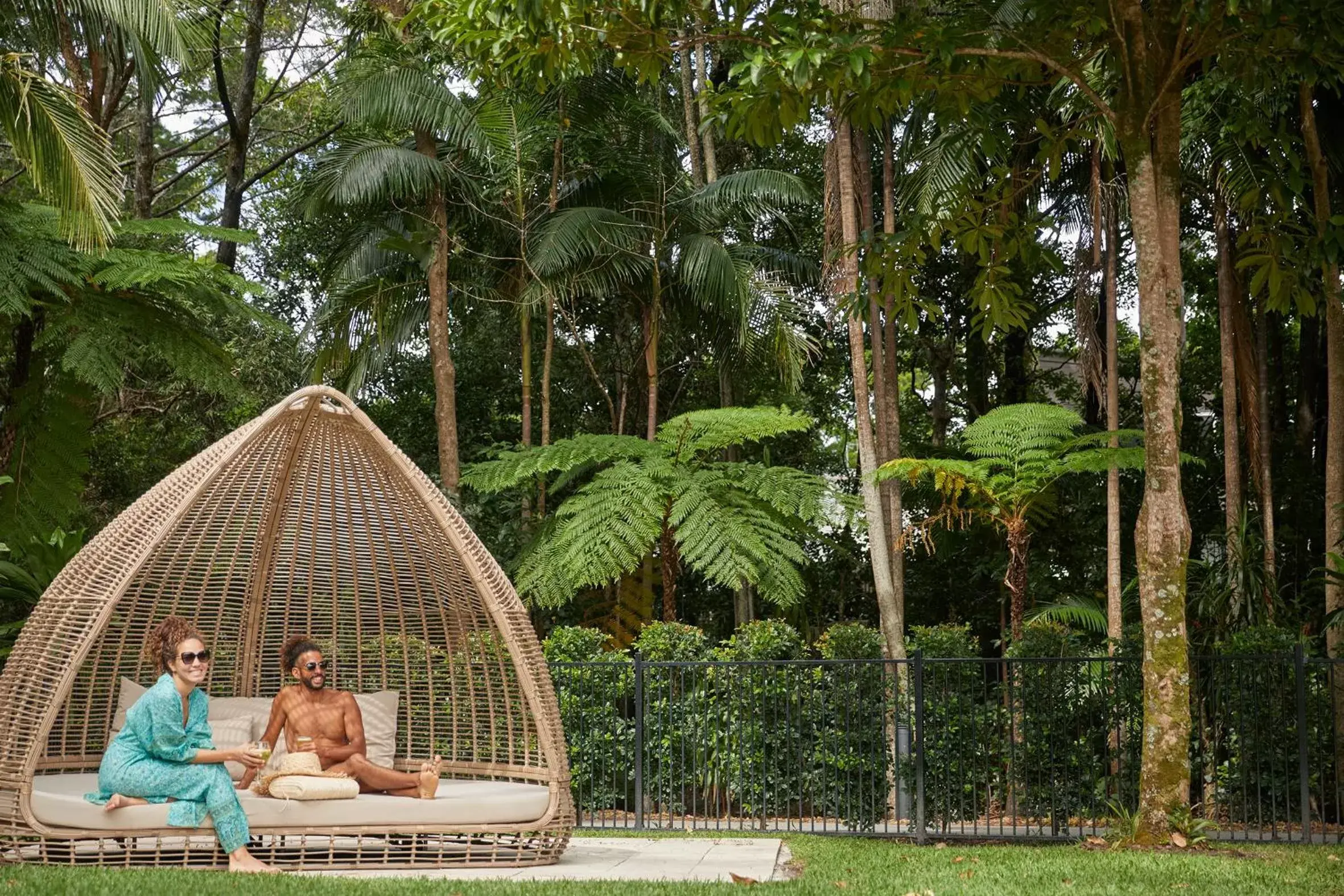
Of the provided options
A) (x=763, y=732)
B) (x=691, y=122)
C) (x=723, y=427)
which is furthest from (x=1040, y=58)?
(x=691, y=122)

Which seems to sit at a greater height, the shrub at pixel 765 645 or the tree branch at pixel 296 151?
A: the tree branch at pixel 296 151

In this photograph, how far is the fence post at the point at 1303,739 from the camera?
8844mm

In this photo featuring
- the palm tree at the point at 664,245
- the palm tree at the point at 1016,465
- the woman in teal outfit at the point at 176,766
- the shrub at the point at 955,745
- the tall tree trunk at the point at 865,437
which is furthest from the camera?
the palm tree at the point at 664,245

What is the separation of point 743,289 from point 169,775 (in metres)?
8.65

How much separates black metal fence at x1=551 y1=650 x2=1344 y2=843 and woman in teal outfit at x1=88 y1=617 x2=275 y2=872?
365cm

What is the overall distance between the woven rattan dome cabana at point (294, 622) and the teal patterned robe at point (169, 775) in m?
0.12

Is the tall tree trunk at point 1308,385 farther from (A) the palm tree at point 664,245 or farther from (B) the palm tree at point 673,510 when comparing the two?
(B) the palm tree at point 673,510

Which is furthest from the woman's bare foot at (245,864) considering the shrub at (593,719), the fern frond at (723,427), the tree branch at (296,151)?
the tree branch at (296,151)

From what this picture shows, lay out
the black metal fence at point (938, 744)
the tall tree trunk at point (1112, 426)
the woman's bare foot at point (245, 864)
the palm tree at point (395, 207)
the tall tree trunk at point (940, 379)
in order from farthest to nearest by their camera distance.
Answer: the tall tree trunk at point (940, 379), the palm tree at point (395, 207), the tall tree trunk at point (1112, 426), the black metal fence at point (938, 744), the woman's bare foot at point (245, 864)

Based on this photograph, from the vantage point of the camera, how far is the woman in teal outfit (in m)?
6.59

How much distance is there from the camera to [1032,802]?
384 inches

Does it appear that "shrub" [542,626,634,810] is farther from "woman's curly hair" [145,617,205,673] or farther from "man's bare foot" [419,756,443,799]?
"woman's curly hair" [145,617,205,673]

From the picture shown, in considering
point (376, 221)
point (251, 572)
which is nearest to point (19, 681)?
point (251, 572)

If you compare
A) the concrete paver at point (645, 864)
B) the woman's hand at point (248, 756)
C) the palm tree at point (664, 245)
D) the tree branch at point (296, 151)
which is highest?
the tree branch at point (296, 151)
